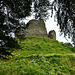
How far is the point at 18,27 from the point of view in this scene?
11.9 feet

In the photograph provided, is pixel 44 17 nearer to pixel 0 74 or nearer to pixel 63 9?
pixel 63 9

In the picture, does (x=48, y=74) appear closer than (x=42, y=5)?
No

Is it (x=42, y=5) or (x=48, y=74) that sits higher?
(x=42, y=5)

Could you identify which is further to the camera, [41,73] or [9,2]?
[41,73]

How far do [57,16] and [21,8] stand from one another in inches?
65.2

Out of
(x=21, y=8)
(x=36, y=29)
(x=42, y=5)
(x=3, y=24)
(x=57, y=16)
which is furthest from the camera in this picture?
(x=36, y=29)

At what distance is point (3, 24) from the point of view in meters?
3.27

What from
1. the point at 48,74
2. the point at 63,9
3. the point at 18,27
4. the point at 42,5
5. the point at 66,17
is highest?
the point at 42,5

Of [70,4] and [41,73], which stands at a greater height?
[70,4]

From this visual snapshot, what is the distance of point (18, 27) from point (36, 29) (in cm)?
1509

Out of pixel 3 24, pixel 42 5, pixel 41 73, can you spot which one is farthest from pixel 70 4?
pixel 41 73

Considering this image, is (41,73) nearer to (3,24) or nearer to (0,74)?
(0,74)

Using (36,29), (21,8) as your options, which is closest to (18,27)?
(21,8)

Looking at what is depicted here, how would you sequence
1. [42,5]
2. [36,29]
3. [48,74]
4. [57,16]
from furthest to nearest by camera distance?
[36,29] < [48,74] < [42,5] < [57,16]
